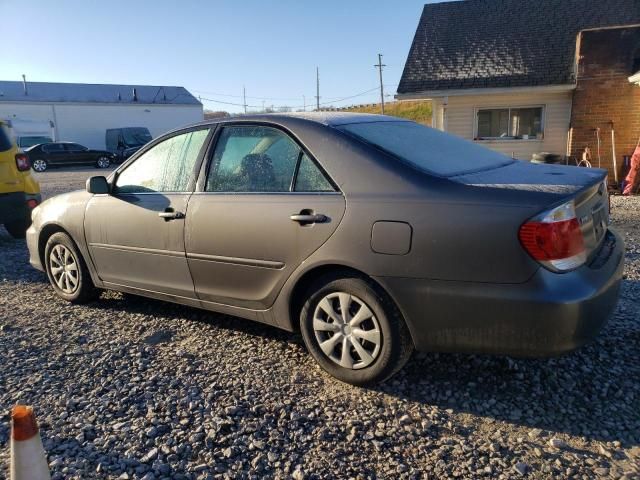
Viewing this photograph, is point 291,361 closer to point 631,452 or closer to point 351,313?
point 351,313

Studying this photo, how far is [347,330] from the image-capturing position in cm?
303

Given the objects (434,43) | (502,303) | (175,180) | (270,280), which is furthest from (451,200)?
(434,43)

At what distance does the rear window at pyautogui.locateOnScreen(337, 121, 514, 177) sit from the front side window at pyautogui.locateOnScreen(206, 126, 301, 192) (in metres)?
0.42

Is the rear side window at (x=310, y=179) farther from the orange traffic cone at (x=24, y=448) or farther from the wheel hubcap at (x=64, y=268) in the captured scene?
the wheel hubcap at (x=64, y=268)

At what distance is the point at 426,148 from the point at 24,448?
8.66ft

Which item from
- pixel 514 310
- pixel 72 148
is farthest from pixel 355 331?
pixel 72 148

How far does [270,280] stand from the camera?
3279mm

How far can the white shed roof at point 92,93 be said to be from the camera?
35.6 meters

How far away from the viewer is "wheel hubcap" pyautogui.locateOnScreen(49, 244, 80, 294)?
183 inches

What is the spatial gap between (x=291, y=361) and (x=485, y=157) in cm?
194

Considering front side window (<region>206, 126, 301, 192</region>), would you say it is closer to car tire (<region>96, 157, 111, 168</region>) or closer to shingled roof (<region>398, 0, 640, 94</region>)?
shingled roof (<region>398, 0, 640, 94</region>)

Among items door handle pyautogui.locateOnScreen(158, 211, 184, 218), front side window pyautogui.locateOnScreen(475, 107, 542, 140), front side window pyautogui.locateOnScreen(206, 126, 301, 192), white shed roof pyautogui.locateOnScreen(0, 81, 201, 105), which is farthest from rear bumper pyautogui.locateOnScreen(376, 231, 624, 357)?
white shed roof pyautogui.locateOnScreen(0, 81, 201, 105)

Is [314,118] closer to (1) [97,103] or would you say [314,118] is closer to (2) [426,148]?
(2) [426,148]

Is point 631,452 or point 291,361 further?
point 291,361
